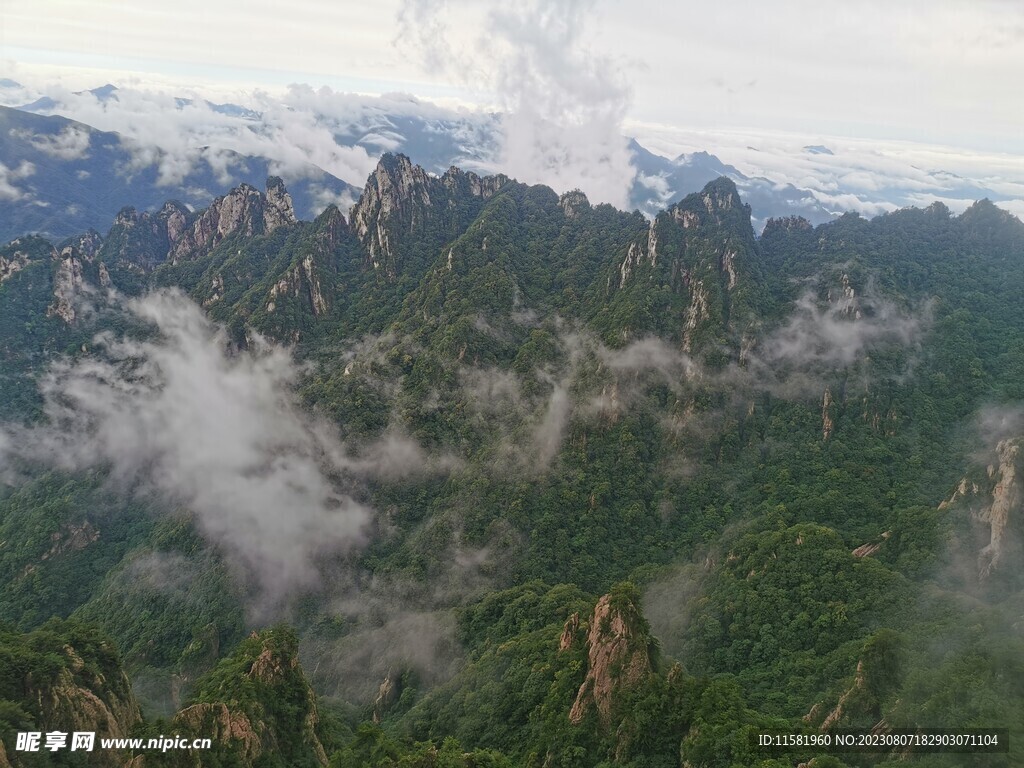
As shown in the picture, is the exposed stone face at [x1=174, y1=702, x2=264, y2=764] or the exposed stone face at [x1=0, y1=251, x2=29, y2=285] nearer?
the exposed stone face at [x1=174, y1=702, x2=264, y2=764]

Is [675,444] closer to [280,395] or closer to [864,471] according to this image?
[864,471]

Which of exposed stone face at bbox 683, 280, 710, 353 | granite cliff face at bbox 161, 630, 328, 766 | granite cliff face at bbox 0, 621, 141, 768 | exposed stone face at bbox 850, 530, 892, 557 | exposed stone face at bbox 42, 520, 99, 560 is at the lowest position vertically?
exposed stone face at bbox 42, 520, 99, 560

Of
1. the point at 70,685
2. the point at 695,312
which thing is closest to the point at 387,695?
the point at 70,685

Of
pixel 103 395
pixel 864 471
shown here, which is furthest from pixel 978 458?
pixel 103 395

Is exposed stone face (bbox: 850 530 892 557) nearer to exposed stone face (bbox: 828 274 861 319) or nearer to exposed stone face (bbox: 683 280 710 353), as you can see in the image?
exposed stone face (bbox: 683 280 710 353)

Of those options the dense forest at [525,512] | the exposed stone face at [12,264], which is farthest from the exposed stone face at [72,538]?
the exposed stone face at [12,264]

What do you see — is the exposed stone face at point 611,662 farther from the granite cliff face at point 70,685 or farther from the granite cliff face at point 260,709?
the granite cliff face at point 70,685

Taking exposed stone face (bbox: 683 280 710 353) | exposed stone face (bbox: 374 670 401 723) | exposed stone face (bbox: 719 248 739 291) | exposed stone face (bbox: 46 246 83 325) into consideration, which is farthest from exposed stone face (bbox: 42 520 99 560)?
exposed stone face (bbox: 719 248 739 291)
